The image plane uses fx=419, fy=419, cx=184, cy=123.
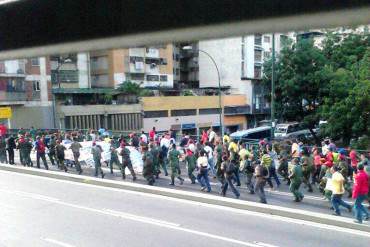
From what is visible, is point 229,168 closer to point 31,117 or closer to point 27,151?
point 27,151

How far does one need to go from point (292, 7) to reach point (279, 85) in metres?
26.8

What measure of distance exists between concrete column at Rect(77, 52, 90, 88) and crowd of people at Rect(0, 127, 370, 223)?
25.5m

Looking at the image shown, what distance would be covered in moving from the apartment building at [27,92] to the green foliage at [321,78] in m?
20.1

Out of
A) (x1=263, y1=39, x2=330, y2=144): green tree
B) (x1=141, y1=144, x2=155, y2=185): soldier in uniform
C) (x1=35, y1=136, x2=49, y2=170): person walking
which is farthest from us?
(x1=263, y1=39, x2=330, y2=144): green tree

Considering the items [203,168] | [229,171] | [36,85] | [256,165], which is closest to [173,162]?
[203,168]

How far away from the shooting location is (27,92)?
36469mm

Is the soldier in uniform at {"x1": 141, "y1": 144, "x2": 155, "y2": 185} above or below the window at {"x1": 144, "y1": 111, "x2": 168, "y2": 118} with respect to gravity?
below

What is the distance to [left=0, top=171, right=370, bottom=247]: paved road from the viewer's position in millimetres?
9078

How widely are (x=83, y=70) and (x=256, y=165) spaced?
3431cm

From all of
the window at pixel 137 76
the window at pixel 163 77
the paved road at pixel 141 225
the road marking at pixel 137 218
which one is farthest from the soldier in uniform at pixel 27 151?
the window at pixel 163 77

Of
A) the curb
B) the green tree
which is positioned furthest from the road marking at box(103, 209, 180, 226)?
the green tree

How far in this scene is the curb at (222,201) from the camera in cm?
988

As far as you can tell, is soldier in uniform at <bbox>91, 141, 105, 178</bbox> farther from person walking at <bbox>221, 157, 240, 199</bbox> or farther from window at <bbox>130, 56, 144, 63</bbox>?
window at <bbox>130, 56, 144, 63</bbox>

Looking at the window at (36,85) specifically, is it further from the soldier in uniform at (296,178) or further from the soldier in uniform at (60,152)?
the soldier in uniform at (296,178)
